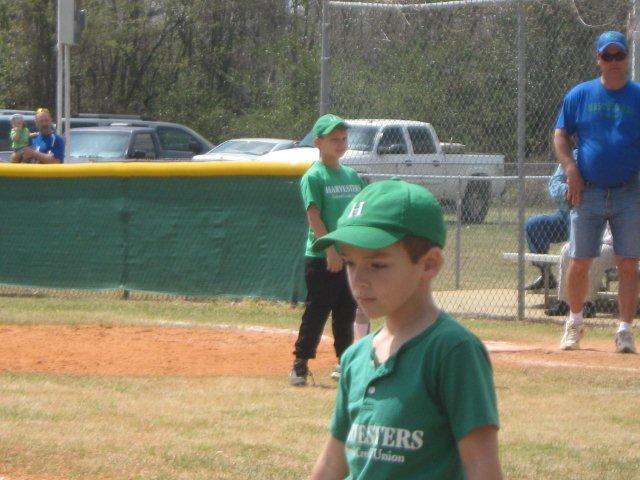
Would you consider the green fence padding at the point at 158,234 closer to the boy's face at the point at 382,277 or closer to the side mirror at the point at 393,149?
the side mirror at the point at 393,149

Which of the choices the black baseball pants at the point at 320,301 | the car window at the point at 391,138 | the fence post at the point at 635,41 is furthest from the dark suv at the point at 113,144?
the black baseball pants at the point at 320,301

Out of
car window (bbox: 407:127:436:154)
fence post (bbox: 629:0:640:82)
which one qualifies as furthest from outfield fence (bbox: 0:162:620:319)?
fence post (bbox: 629:0:640:82)

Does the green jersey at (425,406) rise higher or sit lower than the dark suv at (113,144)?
higher

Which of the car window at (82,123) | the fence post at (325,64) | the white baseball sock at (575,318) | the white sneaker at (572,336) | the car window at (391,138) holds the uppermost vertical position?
the fence post at (325,64)

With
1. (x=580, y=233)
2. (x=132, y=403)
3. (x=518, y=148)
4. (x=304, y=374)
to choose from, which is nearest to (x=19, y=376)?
(x=132, y=403)

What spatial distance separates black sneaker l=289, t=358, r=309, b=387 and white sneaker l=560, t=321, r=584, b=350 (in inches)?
92.5

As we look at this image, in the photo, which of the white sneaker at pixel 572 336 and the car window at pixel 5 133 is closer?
the white sneaker at pixel 572 336

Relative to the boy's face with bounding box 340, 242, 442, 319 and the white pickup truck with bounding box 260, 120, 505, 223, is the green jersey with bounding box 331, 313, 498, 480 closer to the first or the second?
the boy's face with bounding box 340, 242, 442, 319

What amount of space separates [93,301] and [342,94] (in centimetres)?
323

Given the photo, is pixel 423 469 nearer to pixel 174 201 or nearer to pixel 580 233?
pixel 580 233

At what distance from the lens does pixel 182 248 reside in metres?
12.6

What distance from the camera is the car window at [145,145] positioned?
2378cm

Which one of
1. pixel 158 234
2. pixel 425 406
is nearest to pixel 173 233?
pixel 158 234

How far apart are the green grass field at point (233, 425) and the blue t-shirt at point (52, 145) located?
831cm
